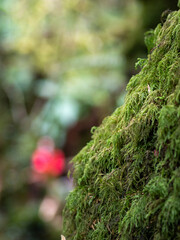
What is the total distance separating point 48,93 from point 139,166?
509 centimetres

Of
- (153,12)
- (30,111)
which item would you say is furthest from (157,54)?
(30,111)

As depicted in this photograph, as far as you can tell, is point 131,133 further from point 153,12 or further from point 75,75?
point 75,75

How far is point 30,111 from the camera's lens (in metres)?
6.27

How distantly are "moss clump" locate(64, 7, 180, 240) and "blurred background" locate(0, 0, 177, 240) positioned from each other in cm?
349

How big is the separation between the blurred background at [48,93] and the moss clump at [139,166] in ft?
11.5

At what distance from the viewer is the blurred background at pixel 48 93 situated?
182 inches

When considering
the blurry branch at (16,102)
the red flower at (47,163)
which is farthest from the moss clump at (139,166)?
the blurry branch at (16,102)

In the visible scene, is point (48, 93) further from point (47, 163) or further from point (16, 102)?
point (47, 163)

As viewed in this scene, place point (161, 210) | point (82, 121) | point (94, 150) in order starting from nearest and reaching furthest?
1. point (161, 210)
2. point (94, 150)
3. point (82, 121)

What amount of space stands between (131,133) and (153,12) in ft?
8.68

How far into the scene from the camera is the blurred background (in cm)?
462

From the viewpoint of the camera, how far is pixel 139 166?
0.67 m

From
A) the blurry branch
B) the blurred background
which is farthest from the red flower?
the blurry branch

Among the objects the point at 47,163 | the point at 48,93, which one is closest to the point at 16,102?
the point at 48,93
